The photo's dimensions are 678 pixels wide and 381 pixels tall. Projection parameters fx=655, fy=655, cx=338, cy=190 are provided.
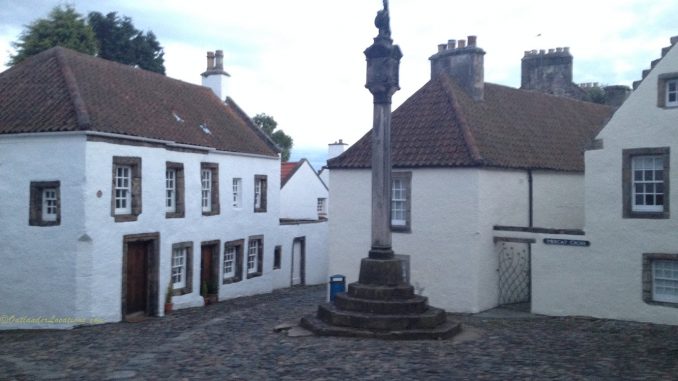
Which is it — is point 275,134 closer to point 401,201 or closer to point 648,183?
point 401,201

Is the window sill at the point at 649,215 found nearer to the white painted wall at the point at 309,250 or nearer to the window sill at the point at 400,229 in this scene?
the window sill at the point at 400,229

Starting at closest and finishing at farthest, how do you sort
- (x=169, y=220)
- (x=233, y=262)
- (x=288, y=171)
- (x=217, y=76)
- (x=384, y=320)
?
1. (x=384, y=320)
2. (x=169, y=220)
3. (x=233, y=262)
4. (x=217, y=76)
5. (x=288, y=171)

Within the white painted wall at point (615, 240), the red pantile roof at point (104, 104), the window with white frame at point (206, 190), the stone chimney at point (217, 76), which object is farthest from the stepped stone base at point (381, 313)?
the stone chimney at point (217, 76)

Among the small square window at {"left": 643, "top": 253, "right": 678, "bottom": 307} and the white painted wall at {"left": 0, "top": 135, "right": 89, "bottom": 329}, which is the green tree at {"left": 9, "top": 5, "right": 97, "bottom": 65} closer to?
the white painted wall at {"left": 0, "top": 135, "right": 89, "bottom": 329}

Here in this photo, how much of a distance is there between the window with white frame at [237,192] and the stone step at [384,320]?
12132 mm

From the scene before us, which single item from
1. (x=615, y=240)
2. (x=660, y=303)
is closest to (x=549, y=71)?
(x=615, y=240)

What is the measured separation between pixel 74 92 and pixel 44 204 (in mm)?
3407

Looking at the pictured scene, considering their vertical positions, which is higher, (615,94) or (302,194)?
(615,94)

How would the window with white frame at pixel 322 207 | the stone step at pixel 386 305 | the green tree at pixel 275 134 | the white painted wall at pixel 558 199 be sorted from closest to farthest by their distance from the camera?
the stone step at pixel 386 305, the white painted wall at pixel 558 199, the window with white frame at pixel 322 207, the green tree at pixel 275 134

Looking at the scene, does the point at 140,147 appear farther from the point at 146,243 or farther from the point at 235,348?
the point at 235,348

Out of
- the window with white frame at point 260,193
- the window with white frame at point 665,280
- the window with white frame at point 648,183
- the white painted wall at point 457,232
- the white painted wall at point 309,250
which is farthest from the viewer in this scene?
the white painted wall at point 309,250

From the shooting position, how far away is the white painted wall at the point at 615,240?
1703 cm

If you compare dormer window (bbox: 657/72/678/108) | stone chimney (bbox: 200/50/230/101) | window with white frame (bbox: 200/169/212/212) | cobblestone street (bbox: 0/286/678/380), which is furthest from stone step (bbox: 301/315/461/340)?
stone chimney (bbox: 200/50/230/101)

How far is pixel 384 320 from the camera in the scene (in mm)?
14227
